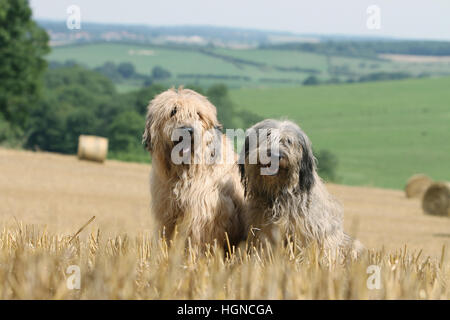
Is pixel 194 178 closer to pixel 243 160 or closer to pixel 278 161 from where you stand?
pixel 243 160

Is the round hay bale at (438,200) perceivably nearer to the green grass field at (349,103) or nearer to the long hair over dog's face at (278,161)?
the green grass field at (349,103)

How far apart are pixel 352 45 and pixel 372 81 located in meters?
7.46

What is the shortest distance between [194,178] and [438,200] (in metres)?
16.7

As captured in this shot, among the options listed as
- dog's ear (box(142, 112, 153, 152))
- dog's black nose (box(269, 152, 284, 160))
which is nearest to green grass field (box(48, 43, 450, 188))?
dog's ear (box(142, 112, 153, 152))

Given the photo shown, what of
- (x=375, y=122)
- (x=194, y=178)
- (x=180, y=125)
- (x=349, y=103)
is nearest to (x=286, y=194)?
(x=194, y=178)

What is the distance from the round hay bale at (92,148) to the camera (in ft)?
89.2

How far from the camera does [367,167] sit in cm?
4253

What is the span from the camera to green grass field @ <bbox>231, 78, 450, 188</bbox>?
41.4m

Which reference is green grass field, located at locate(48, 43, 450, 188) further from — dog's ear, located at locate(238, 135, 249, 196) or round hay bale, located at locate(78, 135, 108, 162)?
dog's ear, located at locate(238, 135, 249, 196)

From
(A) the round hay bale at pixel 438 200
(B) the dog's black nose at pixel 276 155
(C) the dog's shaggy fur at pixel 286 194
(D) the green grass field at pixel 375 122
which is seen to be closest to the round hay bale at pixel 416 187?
(A) the round hay bale at pixel 438 200

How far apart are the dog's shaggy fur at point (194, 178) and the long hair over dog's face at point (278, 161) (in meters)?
0.26

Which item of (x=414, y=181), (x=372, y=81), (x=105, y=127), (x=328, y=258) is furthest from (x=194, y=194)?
(x=372, y=81)

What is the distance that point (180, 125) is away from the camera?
17.9ft
